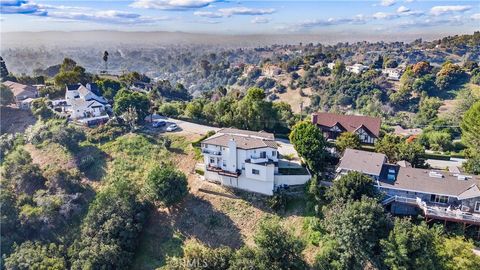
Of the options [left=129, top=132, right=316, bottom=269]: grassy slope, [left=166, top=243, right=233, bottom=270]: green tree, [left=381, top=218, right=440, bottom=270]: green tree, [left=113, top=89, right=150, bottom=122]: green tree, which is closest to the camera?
[left=381, top=218, right=440, bottom=270]: green tree

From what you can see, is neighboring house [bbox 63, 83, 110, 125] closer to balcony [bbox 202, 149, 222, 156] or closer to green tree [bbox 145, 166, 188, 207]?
green tree [bbox 145, 166, 188, 207]

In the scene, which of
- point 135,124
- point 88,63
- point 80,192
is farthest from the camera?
point 88,63

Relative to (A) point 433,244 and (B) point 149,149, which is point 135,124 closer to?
(B) point 149,149

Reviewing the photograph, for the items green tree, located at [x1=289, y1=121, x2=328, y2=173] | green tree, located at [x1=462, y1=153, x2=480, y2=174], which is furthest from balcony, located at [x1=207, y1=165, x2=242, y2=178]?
green tree, located at [x1=462, y1=153, x2=480, y2=174]

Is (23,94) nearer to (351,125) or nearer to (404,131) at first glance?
(351,125)

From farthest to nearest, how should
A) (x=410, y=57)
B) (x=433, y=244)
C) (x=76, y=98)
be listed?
1. (x=410, y=57)
2. (x=76, y=98)
3. (x=433, y=244)

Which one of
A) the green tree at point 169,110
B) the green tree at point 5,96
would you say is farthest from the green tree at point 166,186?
the green tree at point 5,96

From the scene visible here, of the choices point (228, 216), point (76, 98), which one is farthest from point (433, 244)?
point (76, 98)
